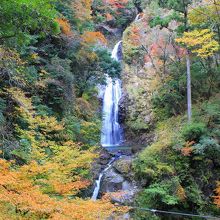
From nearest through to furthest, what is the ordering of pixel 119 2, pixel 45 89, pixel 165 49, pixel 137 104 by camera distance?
pixel 45 89, pixel 165 49, pixel 137 104, pixel 119 2

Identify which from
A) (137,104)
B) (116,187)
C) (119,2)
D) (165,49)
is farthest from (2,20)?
(119,2)

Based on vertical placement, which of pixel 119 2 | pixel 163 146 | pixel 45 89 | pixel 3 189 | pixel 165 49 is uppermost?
pixel 119 2

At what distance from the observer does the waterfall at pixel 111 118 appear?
20028 millimetres

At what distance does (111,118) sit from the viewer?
837 inches

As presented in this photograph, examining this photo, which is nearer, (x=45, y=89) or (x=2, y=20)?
(x=2, y=20)

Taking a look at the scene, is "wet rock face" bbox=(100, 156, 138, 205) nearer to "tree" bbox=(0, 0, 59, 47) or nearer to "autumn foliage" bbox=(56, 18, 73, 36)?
"autumn foliage" bbox=(56, 18, 73, 36)

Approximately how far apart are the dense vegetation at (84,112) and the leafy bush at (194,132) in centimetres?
4

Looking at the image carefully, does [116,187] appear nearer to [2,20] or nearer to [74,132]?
[74,132]

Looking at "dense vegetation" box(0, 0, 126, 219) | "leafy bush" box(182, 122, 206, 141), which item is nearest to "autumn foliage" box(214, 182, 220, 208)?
"leafy bush" box(182, 122, 206, 141)

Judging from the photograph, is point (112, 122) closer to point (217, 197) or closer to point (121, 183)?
point (121, 183)

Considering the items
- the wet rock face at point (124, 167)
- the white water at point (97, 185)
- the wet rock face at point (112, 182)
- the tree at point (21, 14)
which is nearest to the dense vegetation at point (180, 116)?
the wet rock face at point (124, 167)

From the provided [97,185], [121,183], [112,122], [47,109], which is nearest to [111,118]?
[112,122]

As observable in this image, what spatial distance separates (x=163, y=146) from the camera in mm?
13672

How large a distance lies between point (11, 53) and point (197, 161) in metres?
8.61
